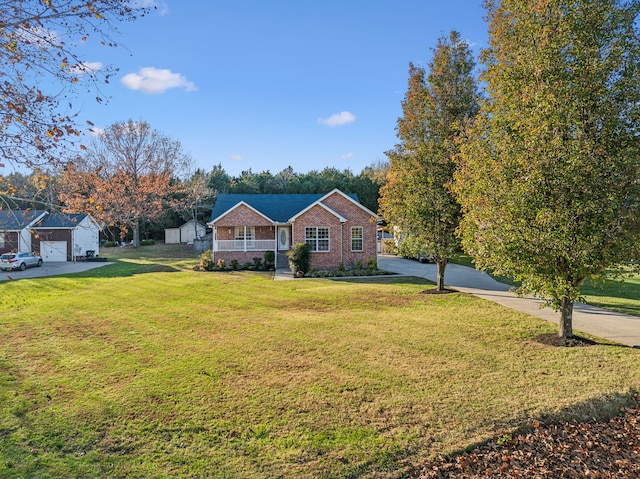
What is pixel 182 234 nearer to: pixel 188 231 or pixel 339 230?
pixel 188 231

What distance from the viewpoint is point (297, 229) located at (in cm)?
2517

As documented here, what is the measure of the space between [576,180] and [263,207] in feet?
76.7

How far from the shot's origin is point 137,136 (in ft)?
142

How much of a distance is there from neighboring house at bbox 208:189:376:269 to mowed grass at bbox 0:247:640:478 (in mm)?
12563

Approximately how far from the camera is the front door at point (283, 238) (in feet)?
91.9

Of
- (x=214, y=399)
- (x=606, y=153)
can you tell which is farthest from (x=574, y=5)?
(x=214, y=399)

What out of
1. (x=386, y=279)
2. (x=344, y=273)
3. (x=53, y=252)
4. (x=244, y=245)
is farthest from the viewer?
(x=53, y=252)

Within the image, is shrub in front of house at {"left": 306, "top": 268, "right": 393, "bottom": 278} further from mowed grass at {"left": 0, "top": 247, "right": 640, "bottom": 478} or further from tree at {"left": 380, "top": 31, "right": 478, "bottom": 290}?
mowed grass at {"left": 0, "top": 247, "right": 640, "bottom": 478}

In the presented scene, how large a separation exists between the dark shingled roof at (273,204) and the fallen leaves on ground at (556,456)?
23544 millimetres

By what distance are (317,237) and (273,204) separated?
635 centimetres

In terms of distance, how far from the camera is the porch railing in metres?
27.1

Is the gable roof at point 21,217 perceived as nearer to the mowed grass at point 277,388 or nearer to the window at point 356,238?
the mowed grass at point 277,388

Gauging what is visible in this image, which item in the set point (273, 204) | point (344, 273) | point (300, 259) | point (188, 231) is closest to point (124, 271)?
point (273, 204)

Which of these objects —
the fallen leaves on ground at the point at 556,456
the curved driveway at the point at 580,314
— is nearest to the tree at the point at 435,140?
the curved driveway at the point at 580,314
